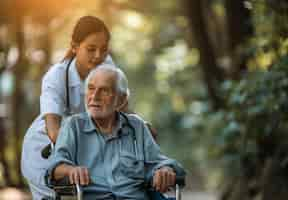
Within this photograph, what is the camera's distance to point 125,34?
21.6m

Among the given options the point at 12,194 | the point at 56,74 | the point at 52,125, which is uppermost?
the point at 56,74

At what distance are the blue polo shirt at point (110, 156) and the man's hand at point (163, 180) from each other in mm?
73

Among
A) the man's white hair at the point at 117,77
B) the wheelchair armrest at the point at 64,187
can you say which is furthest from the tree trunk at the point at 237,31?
the wheelchair armrest at the point at 64,187

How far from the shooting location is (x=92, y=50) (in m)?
5.45

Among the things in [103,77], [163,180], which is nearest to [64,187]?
[163,180]

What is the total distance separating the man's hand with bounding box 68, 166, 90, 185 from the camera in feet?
15.9

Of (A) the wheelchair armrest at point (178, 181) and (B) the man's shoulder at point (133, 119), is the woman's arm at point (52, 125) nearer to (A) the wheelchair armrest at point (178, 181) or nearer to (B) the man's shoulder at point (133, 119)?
(B) the man's shoulder at point (133, 119)

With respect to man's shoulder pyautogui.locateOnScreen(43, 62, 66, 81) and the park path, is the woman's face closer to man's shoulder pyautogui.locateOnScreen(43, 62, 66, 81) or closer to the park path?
man's shoulder pyautogui.locateOnScreen(43, 62, 66, 81)

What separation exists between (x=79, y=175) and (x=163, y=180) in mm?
438

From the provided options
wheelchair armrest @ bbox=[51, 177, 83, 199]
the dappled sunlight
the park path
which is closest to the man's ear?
wheelchair armrest @ bbox=[51, 177, 83, 199]

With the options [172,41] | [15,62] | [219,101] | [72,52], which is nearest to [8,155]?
[15,62]

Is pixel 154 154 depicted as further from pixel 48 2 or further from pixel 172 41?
pixel 172 41

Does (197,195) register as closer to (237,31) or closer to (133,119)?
(237,31)

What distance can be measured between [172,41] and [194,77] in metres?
1.34
